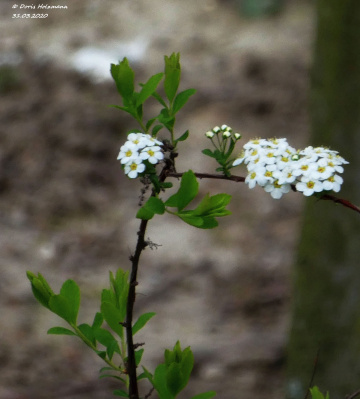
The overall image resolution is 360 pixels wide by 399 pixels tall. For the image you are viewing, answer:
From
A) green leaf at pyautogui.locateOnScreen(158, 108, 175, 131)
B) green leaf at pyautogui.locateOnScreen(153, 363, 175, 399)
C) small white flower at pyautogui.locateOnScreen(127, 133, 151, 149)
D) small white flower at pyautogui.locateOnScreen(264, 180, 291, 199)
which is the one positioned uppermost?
green leaf at pyautogui.locateOnScreen(158, 108, 175, 131)

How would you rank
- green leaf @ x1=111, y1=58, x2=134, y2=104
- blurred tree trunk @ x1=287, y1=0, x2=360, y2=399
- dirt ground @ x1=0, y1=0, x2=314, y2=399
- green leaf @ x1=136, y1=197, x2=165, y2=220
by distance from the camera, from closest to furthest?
green leaf @ x1=136, y1=197, x2=165, y2=220, green leaf @ x1=111, y1=58, x2=134, y2=104, blurred tree trunk @ x1=287, y1=0, x2=360, y2=399, dirt ground @ x1=0, y1=0, x2=314, y2=399

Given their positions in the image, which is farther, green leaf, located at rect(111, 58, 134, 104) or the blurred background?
the blurred background

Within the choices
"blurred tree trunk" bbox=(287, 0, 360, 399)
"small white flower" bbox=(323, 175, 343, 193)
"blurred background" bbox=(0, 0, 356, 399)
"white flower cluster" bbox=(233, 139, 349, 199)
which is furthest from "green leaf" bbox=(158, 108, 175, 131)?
"blurred background" bbox=(0, 0, 356, 399)

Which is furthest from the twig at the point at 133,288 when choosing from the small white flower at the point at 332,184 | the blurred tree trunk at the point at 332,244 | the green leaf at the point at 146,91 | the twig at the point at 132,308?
the blurred tree trunk at the point at 332,244

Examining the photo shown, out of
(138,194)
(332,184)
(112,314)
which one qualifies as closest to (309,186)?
(332,184)

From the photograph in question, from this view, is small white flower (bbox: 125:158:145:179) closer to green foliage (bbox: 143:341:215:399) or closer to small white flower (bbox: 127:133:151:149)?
small white flower (bbox: 127:133:151:149)

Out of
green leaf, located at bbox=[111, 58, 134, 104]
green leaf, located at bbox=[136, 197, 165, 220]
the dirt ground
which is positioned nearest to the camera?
green leaf, located at bbox=[136, 197, 165, 220]

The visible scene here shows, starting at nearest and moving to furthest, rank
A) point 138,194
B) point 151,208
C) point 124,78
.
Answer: point 151,208
point 124,78
point 138,194

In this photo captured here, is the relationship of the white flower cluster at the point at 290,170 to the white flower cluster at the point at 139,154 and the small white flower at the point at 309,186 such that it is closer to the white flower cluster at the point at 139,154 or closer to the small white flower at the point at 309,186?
the small white flower at the point at 309,186

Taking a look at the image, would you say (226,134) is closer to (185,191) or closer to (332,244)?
(185,191)
